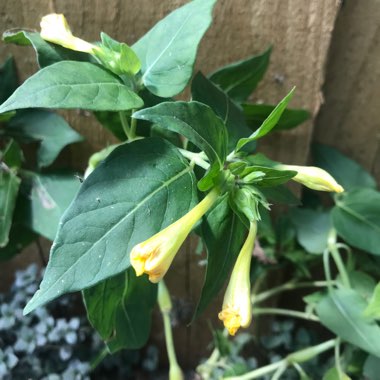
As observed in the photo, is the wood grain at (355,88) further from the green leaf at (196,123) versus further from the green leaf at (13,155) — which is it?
the green leaf at (13,155)

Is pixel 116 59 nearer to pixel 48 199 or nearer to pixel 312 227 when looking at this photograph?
pixel 48 199

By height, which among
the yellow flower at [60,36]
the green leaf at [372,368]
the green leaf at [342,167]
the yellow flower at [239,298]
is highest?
the yellow flower at [60,36]

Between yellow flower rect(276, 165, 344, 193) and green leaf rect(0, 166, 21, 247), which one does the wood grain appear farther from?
green leaf rect(0, 166, 21, 247)

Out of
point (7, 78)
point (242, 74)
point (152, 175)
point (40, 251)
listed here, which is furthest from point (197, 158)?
point (40, 251)

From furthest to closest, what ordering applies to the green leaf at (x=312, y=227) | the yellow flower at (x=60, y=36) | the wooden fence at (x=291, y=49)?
the green leaf at (x=312, y=227)
the wooden fence at (x=291, y=49)
the yellow flower at (x=60, y=36)

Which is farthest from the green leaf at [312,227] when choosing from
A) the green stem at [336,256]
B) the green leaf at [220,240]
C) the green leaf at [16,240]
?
the green leaf at [16,240]

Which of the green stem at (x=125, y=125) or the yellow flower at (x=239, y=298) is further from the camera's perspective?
the green stem at (x=125, y=125)

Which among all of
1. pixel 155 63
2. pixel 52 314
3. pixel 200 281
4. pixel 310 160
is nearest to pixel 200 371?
pixel 200 281

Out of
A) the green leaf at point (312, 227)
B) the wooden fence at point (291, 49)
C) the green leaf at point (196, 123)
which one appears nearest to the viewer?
the green leaf at point (196, 123)
